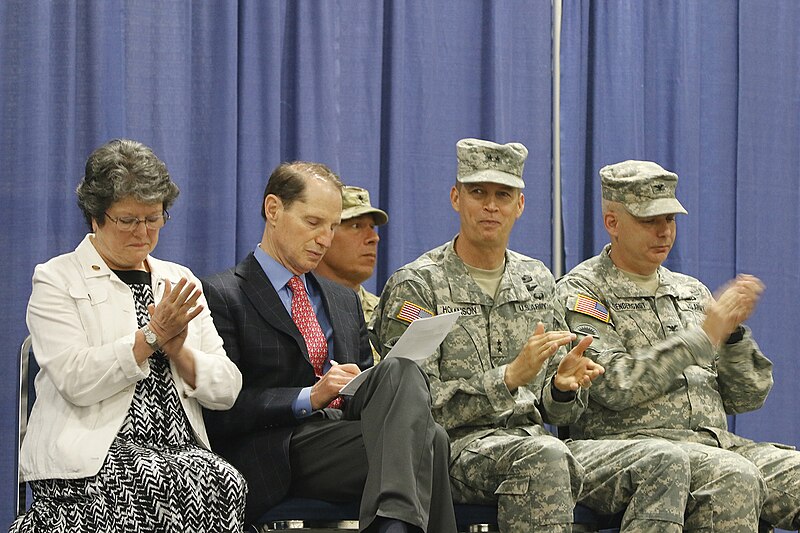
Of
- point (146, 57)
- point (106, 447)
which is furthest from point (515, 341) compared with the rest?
point (146, 57)

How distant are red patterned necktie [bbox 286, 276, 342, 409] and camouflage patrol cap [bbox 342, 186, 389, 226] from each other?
0.60 m

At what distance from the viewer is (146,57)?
4.14 metres

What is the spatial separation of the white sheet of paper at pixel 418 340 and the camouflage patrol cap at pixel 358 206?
96cm

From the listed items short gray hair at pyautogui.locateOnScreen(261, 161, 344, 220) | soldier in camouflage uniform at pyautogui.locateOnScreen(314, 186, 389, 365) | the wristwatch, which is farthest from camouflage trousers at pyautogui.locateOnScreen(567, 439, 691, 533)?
the wristwatch

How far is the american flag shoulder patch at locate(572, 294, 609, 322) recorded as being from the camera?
385 cm

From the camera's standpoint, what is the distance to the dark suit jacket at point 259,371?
3207mm

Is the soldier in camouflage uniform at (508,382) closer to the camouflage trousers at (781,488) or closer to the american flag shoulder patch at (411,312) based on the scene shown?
the american flag shoulder patch at (411,312)

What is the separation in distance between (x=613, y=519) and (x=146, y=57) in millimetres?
2247

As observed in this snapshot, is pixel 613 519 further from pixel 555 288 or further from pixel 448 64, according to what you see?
pixel 448 64

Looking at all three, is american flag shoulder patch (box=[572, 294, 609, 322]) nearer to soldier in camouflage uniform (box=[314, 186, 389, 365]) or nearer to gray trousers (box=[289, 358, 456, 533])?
soldier in camouflage uniform (box=[314, 186, 389, 365])

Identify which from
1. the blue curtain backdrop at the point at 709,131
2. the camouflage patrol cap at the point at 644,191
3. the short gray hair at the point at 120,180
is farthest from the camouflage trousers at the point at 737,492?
the short gray hair at the point at 120,180

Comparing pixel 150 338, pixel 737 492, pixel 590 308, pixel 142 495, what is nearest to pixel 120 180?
pixel 150 338

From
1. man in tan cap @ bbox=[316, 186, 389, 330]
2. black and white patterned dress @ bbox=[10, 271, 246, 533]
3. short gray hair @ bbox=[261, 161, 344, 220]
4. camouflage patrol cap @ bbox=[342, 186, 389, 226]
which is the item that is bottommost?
black and white patterned dress @ bbox=[10, 271, 246, 533]

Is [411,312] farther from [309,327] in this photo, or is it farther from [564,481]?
[564,481]
